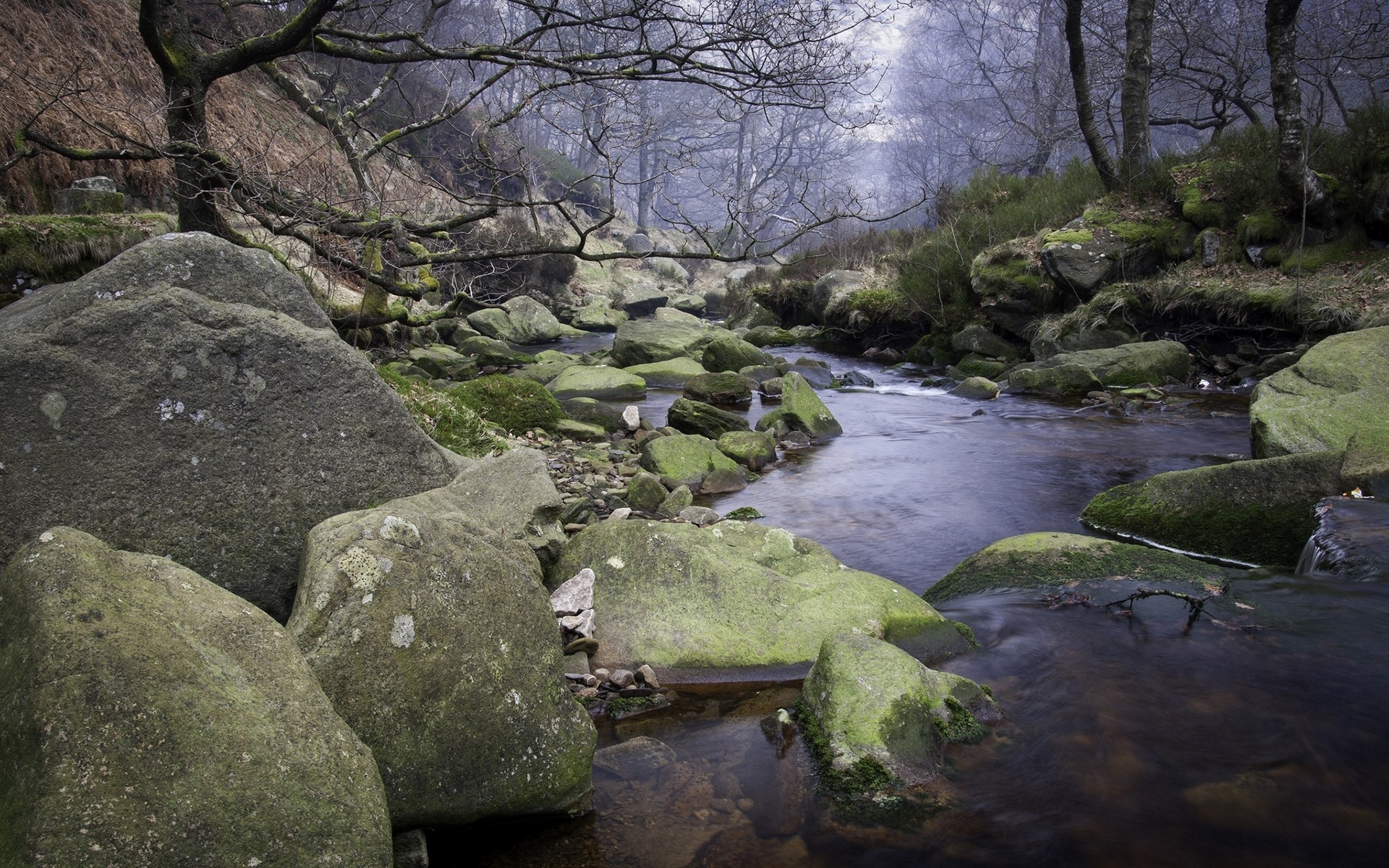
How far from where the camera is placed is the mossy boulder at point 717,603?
3.59 m

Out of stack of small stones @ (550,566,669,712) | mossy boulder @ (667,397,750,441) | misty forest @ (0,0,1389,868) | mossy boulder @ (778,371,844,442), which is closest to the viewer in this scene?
misty forest @ (0,0,1389,868)

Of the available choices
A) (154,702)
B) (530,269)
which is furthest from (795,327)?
(154,702)

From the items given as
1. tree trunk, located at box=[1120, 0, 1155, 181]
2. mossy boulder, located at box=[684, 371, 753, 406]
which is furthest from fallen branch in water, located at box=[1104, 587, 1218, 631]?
tree trunk, located at box=[1120, 0, 1155, 181]

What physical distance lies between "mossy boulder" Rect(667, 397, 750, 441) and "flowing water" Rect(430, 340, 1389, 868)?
16.5ft

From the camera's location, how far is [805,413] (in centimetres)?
957

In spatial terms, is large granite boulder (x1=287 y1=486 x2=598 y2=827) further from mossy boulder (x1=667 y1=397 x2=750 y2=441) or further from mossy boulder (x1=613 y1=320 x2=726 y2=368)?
mossy boulder (x1=613 y1=320 x2=726 y2=368)

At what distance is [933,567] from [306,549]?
402 cm

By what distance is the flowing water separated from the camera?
8.06 ft

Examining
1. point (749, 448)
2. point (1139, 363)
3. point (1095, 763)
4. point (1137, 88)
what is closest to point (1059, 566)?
point (1095, 763)

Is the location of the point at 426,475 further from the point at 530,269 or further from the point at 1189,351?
the point at 530,269

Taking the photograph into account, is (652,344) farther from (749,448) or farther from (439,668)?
(439,668)

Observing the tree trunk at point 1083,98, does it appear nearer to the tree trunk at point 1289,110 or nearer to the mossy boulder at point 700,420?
→ the tree trunk at point 1289,110

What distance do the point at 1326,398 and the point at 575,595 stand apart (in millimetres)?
6124

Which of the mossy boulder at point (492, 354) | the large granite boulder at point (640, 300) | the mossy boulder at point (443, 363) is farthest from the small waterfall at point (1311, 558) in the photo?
the large granite boulder at point (640, 300)
